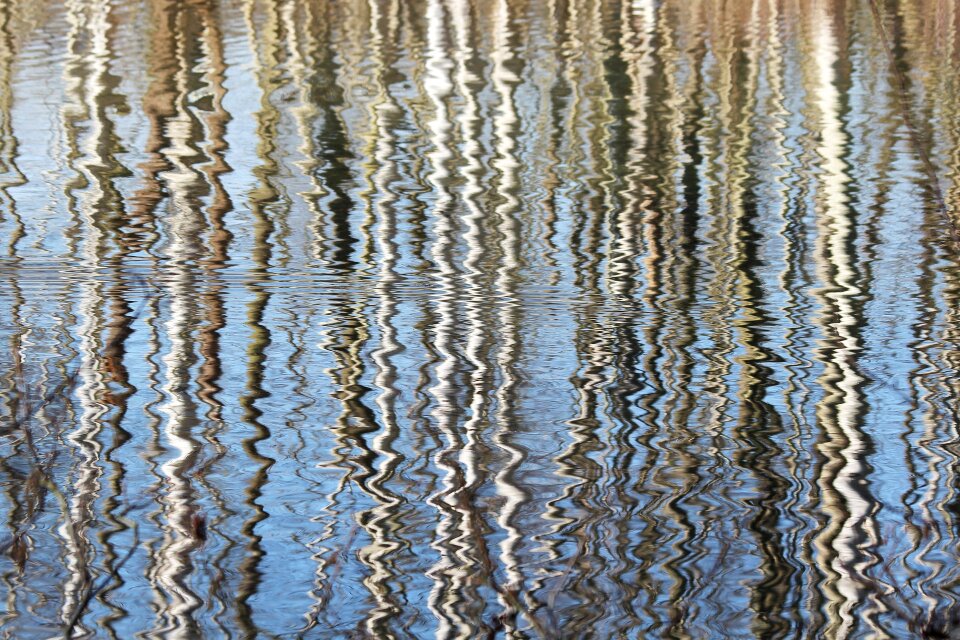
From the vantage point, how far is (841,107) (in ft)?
17.8

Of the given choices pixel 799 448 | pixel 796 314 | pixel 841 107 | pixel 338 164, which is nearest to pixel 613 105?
pixel 841 107

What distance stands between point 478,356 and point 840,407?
808mm

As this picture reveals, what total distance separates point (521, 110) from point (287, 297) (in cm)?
230

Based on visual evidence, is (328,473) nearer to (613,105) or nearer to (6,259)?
(6,259)

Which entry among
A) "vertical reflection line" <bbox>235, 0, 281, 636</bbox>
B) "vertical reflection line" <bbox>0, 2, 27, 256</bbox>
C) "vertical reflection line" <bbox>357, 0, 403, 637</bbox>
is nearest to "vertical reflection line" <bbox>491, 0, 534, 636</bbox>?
"vertical reflection line" <bbox>357, 0, 403, 637</bbox>

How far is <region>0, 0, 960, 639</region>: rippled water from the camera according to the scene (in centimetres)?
209

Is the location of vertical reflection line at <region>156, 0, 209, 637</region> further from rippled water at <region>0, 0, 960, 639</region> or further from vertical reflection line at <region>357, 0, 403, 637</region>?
vertical reflection line at <region>357, 0, 403, 637</region>

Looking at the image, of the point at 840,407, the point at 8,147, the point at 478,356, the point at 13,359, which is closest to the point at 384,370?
the point at 478,356

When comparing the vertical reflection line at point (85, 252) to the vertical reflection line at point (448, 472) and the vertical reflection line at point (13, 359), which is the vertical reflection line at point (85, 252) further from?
the vertical reflection line at point (448, 472)

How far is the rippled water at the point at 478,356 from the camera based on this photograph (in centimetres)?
209

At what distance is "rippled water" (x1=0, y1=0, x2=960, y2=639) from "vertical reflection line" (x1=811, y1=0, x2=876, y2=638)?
0.01 metres

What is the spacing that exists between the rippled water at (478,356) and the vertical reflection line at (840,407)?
0.01m

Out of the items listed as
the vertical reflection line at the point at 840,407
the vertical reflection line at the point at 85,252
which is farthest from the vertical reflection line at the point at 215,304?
the vertical reflection line at the point at 840,407

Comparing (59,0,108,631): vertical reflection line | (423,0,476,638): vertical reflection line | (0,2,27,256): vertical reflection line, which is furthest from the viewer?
(0,2,27,256): vertical reflection line
